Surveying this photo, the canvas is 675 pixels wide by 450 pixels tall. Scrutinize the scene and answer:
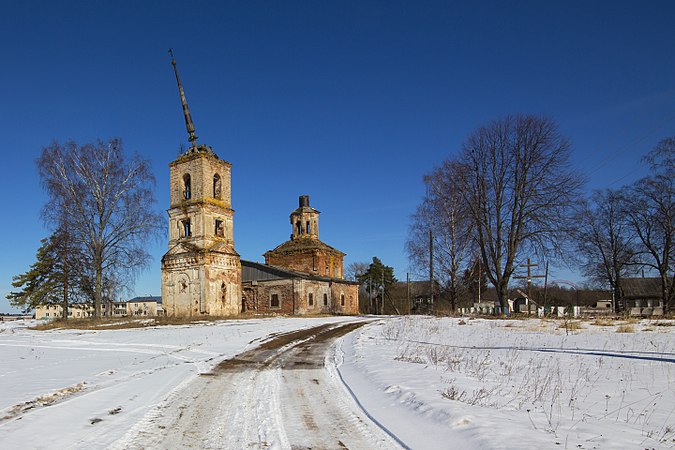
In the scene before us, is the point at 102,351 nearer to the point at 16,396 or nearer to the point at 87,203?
the point at 16,396

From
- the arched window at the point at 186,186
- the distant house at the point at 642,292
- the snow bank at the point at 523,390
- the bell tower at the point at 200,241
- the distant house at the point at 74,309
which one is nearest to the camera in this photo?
the snow bank at the point at 523,390

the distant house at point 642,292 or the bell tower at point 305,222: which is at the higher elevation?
the bell tower at point 305,222

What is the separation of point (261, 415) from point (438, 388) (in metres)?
2.87

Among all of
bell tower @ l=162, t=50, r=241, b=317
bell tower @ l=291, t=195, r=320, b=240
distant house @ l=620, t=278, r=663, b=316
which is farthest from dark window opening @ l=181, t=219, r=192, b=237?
distant house @ l=620, t=278, r=663, b=316

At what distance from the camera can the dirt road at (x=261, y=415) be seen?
474cm

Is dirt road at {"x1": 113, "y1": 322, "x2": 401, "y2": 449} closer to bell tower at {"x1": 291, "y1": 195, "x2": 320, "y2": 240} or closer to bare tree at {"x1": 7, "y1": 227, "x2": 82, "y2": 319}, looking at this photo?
bare tree at {"x1": 7, "y1": 227, "x2": 82, "y2": 319}

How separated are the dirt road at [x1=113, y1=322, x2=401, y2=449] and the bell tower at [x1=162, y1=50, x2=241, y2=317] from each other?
80.6 ft

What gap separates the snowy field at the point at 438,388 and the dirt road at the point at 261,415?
0.25 meters

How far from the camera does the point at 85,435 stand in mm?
4844

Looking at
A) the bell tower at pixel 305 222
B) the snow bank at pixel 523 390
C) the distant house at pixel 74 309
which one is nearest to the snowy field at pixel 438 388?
the snow bank at pixel 523 390

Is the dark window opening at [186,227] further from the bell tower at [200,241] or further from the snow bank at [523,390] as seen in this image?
the snow bank at [523,390]

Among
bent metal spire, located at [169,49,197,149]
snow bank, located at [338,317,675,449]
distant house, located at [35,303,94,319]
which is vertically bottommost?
distant house, located at [35,303,94,319]

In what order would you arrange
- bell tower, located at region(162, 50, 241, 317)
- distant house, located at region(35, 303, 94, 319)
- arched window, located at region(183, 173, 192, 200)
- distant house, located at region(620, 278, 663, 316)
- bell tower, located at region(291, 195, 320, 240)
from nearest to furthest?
bell tower, located at region(162, 50, 241, 317)
arched window, located at region(183, 173, 192, 200)
distant house, located at region(35, 303, 94, 319)
bell tower, located at region(291, 195, 320, 240)
distant house, located at region(620, 278, 663, 316)

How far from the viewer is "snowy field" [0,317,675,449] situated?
477cm
